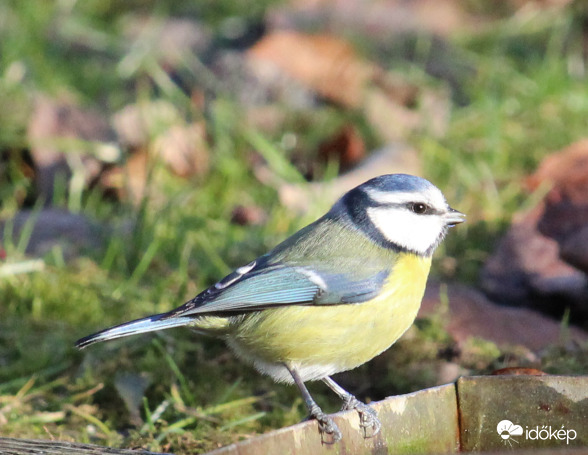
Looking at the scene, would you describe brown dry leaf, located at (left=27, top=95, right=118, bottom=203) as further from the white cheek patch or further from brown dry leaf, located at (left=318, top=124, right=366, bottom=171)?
the white cheek patch

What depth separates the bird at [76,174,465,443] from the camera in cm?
247

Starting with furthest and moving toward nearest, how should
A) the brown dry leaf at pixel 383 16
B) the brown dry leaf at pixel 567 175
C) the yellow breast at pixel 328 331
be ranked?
the brown dry leaf at pixel 383 16 < the brown dry leaf at pixel 567 175 < the yellow breast at pixel 328 331

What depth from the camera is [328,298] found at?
2494 millimetres

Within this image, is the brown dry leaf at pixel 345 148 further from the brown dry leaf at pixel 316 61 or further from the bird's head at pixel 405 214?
the bird's head at pixel 405 214

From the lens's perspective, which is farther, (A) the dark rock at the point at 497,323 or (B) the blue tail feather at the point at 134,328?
(A) the dark rock at the point at 497,323

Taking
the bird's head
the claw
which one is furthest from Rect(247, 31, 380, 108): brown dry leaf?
the claw

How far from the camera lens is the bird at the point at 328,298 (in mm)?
2467

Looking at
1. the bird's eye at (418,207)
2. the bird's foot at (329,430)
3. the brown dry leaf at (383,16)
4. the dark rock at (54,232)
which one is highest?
the brown dry leaf at (383,16)

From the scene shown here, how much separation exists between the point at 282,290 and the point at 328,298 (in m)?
0.14

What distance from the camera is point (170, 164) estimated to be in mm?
4523

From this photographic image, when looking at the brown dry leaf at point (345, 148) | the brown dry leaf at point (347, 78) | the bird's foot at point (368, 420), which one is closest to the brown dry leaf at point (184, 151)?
the brown dry leaf at point (345, 148)

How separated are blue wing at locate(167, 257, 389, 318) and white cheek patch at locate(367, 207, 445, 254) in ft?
0.61

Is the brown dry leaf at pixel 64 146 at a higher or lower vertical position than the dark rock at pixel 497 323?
higher

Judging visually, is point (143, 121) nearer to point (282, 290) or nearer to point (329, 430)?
point (282, 290)
